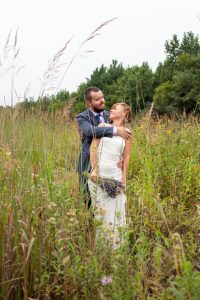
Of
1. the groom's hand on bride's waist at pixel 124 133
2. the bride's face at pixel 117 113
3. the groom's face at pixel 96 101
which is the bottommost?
the groom's hand on bride's waist at pixel 124 133

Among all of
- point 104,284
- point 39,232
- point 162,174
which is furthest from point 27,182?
point 162,174

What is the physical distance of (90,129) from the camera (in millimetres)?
3521

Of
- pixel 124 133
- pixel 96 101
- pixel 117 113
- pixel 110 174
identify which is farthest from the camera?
pixel 96 101

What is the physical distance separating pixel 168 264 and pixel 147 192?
163 cm

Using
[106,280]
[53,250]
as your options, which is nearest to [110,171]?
[53,250]

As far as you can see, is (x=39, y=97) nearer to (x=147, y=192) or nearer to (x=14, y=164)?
(x=14, y=164)

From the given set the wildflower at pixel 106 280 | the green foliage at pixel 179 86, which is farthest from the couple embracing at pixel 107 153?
the green foliage at pixel 179 86

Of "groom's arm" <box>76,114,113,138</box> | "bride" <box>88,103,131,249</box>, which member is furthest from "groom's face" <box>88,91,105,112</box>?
"bride" <box>88,103,131,249</box>

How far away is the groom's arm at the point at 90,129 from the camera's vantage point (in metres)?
3.32

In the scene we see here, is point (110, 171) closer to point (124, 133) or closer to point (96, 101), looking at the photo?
point (124, 133)

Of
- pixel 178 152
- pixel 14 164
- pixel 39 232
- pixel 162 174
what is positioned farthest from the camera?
pixel 178 152

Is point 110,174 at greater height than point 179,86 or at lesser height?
lesser

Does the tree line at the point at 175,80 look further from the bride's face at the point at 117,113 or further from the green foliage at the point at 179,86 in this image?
the bride's face at the point at 117,113

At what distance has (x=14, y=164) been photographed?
2.23m
